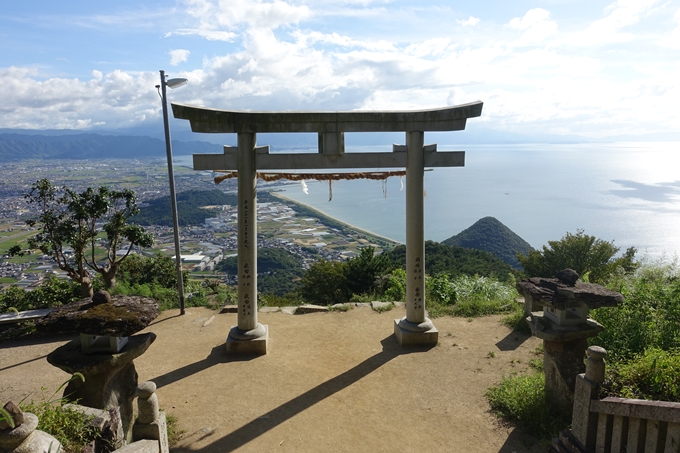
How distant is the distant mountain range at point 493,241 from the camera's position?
31.0 metres

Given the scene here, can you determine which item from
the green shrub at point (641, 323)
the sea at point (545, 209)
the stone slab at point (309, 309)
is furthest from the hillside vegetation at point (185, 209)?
the green shrub at point (641, 323)

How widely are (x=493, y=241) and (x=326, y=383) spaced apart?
2786 centimetres

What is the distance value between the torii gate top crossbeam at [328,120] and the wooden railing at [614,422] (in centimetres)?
491

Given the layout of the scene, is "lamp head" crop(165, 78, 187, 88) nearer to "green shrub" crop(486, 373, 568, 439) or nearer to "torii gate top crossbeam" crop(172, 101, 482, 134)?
"torii gate top crossbeam" crop(172, 101, 482, 134)

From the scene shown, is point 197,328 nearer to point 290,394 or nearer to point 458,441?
point 290,394

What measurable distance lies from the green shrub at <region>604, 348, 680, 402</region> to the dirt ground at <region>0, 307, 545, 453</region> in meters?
1.52

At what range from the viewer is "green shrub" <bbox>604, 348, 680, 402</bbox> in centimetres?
400

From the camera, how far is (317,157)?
773 centimetres

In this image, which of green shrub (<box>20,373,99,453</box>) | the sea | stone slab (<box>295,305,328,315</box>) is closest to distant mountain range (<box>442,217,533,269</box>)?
the sea

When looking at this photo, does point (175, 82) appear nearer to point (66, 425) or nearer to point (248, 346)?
point (248, 346)

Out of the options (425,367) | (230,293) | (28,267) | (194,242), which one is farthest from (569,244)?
(194,242)

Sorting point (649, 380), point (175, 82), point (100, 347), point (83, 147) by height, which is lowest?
point (649, 380)

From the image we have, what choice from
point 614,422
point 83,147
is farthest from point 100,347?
point 83,147

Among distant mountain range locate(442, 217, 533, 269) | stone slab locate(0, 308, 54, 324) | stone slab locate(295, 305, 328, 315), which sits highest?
stone slab locate(0, 308, 54, 324)
